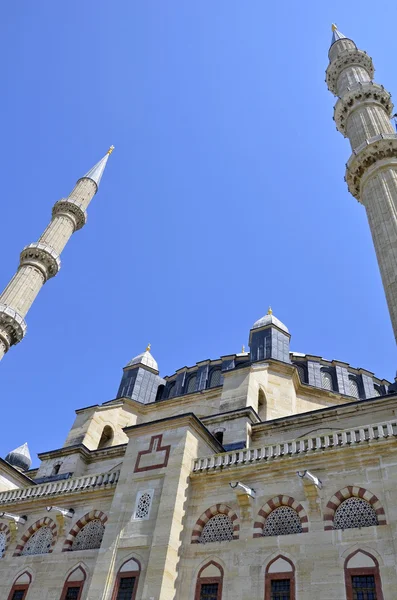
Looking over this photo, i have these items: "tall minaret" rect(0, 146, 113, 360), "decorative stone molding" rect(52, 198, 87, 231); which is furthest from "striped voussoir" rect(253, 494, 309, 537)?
"decorative stone molding" rect(52, 198, 87, 231)

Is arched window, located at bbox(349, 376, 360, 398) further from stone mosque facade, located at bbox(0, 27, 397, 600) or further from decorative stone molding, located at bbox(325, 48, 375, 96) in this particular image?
decorative stone molding, located at bbox(325, 48, 375, 96)

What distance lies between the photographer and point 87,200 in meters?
30.2

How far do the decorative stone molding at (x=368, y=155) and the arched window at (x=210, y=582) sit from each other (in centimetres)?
1721

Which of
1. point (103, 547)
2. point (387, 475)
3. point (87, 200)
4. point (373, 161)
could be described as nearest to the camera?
point (387, 475)

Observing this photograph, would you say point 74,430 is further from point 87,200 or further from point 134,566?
point 87,200

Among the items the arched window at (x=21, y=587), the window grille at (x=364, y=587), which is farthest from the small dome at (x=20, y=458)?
the window grille at (x=364, y=587)

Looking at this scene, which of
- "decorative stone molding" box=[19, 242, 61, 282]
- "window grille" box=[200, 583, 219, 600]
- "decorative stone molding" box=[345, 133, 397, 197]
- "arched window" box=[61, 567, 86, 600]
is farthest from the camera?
"decorative stone molding" box=[19, 242, 61, 282]

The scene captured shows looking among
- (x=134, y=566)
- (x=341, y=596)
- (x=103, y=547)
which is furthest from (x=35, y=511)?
(x=341, y=596)

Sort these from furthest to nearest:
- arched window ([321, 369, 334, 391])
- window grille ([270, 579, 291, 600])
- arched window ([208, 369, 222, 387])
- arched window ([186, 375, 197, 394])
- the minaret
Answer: arched window ([186, 375, 197, 394]) < arched window ([208, 369, 222, 387]) < arched window ([321, 369, 334, 391]) < the minaret < window grille ([270, 579, 291, 600])

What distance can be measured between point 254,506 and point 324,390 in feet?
37.1

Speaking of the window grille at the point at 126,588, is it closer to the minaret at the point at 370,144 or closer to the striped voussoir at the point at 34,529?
the striped voussoir at the point at 34,529

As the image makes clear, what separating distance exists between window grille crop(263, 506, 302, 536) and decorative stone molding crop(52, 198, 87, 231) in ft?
73.0

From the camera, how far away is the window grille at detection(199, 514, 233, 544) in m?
11.5

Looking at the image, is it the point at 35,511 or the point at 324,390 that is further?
the point at 324,390
